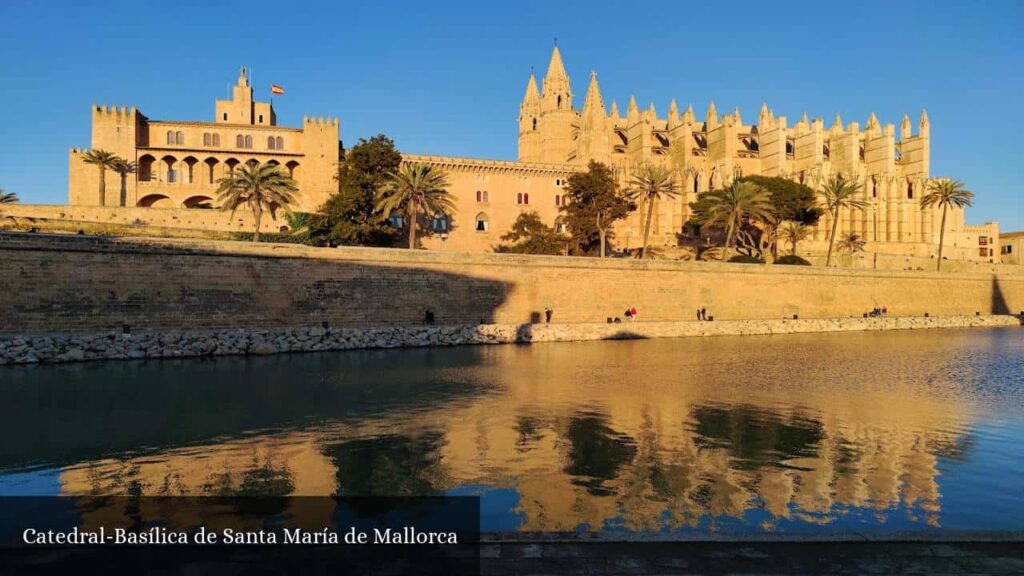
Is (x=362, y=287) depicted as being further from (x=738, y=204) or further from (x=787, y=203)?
(x=787, y=203)

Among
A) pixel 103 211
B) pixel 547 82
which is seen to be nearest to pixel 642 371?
pixel 103 211

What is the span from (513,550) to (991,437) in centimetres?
1024

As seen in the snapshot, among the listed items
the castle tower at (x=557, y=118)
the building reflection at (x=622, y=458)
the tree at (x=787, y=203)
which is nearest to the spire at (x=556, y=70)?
the castle tower at (x=557, y=118)

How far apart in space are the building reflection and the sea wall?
42.6 ft

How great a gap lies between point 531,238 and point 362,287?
21304 millimetres

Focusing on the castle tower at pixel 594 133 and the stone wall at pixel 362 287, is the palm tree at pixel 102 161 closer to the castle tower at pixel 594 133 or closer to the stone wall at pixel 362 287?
the stone wall at pixel 362 287

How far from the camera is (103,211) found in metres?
38.8

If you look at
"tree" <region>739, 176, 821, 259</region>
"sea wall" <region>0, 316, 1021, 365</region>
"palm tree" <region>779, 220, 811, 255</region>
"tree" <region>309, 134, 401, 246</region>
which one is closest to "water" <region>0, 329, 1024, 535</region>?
"sea wall" <region>0, 316, 1021, 365</region>

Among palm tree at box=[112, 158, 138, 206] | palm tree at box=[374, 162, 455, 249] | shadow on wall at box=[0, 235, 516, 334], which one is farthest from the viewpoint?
palm tree at box=[112, 158, 138, 206]

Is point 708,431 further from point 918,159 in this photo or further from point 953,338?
point 918,159

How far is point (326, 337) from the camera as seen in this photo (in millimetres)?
27625

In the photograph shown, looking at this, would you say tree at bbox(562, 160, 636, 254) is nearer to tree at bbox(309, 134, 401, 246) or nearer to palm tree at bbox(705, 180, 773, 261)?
palm tree at bbox(705, 180, 773, 261)

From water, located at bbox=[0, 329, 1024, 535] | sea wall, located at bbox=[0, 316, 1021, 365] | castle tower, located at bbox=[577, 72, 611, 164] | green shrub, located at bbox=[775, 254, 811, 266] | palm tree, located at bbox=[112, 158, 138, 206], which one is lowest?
water, located at bbox=[0, 329, 1024, 535]

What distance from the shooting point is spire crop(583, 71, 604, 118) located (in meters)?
65.5
